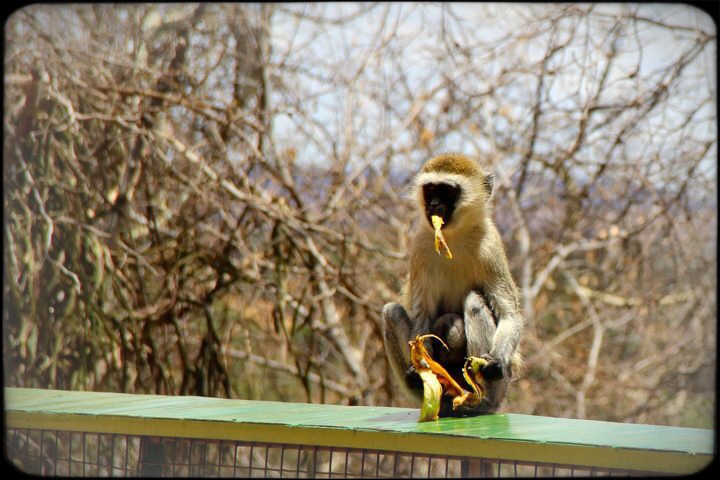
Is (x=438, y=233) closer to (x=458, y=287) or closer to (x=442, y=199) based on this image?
(x=442, y=199)

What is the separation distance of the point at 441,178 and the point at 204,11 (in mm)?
3500

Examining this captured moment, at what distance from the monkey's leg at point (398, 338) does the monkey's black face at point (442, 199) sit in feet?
1.65

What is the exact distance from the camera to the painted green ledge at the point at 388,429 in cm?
287

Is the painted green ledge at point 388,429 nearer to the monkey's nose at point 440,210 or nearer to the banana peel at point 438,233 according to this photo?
the banana peel at point 438,233

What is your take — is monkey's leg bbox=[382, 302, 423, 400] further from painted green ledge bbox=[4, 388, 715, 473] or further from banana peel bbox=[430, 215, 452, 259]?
banana peel bbox=[430, 215, 452, 259]

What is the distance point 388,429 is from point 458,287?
131 centimetres

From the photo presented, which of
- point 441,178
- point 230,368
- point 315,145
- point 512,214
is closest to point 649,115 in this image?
point 512,214

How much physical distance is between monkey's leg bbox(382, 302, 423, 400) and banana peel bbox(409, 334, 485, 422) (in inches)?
15.3

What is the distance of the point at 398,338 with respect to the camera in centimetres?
437

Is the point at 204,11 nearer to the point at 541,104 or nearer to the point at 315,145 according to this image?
the point at 315,145

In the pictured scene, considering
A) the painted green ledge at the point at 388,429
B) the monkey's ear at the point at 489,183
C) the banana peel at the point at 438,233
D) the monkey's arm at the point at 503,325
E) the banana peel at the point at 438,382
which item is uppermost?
the monkey's ear at the point at 489,183

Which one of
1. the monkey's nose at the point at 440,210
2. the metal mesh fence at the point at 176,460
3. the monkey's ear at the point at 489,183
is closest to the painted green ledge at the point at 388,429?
the metal mesh fence at the point at 176,460

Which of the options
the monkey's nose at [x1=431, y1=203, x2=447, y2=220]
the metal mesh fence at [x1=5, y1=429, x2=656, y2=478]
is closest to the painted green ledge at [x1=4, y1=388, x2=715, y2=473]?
the metal mesh fence at [x1=5, y1=429, x2=656, y2=478]

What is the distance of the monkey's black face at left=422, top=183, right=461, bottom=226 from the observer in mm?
4215
